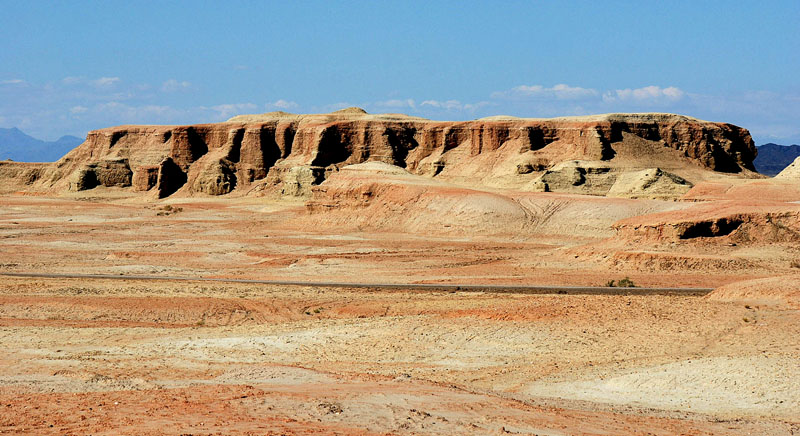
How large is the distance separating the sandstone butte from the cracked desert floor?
3504cm

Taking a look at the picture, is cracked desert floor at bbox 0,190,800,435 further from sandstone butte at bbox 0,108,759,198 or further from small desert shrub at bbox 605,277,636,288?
sandstone butte at bbox 0,108,759,198

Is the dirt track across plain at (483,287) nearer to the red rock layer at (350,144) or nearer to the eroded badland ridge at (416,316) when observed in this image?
the eroded badland ridge at (416,316)

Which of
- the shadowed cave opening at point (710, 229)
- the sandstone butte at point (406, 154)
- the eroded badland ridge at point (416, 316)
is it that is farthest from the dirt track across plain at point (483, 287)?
the sandstone butte at point (406, 154)

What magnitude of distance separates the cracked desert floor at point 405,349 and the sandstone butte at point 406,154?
35.0 meters

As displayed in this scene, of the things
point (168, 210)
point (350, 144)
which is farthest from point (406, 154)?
point (168, 210)

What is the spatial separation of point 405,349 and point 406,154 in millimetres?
78516

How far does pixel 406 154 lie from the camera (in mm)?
96000

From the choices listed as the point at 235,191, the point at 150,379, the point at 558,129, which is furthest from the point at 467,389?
the point at 235,191

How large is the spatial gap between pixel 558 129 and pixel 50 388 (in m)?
78.5

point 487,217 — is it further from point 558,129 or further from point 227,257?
point 558,129

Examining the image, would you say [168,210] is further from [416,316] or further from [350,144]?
[416,316]

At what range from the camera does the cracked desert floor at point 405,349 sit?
36.3 feet

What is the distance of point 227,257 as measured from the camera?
41.4m

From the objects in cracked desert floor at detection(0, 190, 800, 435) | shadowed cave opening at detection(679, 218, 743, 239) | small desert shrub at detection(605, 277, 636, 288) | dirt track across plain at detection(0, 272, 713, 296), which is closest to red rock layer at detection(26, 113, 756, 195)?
shadowed cave opening at detection(679, 218, 743, 239)
